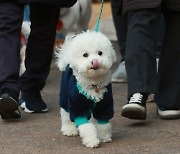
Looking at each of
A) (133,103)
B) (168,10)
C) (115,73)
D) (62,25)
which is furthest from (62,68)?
(62,25)

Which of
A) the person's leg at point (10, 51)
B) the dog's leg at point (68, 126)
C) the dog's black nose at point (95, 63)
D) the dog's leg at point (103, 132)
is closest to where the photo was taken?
the dog's black nose at point (95, 63)

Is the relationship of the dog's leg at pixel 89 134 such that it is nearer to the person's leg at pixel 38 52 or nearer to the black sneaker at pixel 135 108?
the black sneaker at pixel 135 108

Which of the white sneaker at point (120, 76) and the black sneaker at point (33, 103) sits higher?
the black sneaker at point (33, 103)

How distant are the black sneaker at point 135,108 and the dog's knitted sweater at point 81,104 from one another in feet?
0.93

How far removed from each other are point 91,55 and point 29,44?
1.15 meters

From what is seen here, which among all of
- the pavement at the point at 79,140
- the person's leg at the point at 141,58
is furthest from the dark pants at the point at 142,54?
the pavement at the point at 79,140

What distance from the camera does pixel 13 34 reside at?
4.13m

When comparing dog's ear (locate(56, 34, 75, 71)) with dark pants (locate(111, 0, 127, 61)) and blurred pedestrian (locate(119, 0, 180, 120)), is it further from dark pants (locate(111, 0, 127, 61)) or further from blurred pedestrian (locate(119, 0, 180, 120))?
dark pants (locate(111, 0, 127, 61))

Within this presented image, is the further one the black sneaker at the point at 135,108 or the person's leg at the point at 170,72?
the person's leg at the point at 170,72

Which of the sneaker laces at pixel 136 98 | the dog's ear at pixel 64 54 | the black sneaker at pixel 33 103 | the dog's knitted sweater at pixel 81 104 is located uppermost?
the dog's ear at pixel 64 54

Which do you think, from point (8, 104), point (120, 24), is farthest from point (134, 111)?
point (120, 24)

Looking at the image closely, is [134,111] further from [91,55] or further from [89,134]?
[91,55]

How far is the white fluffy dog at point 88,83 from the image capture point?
3357mm

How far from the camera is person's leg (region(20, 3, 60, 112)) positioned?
4.35 m
